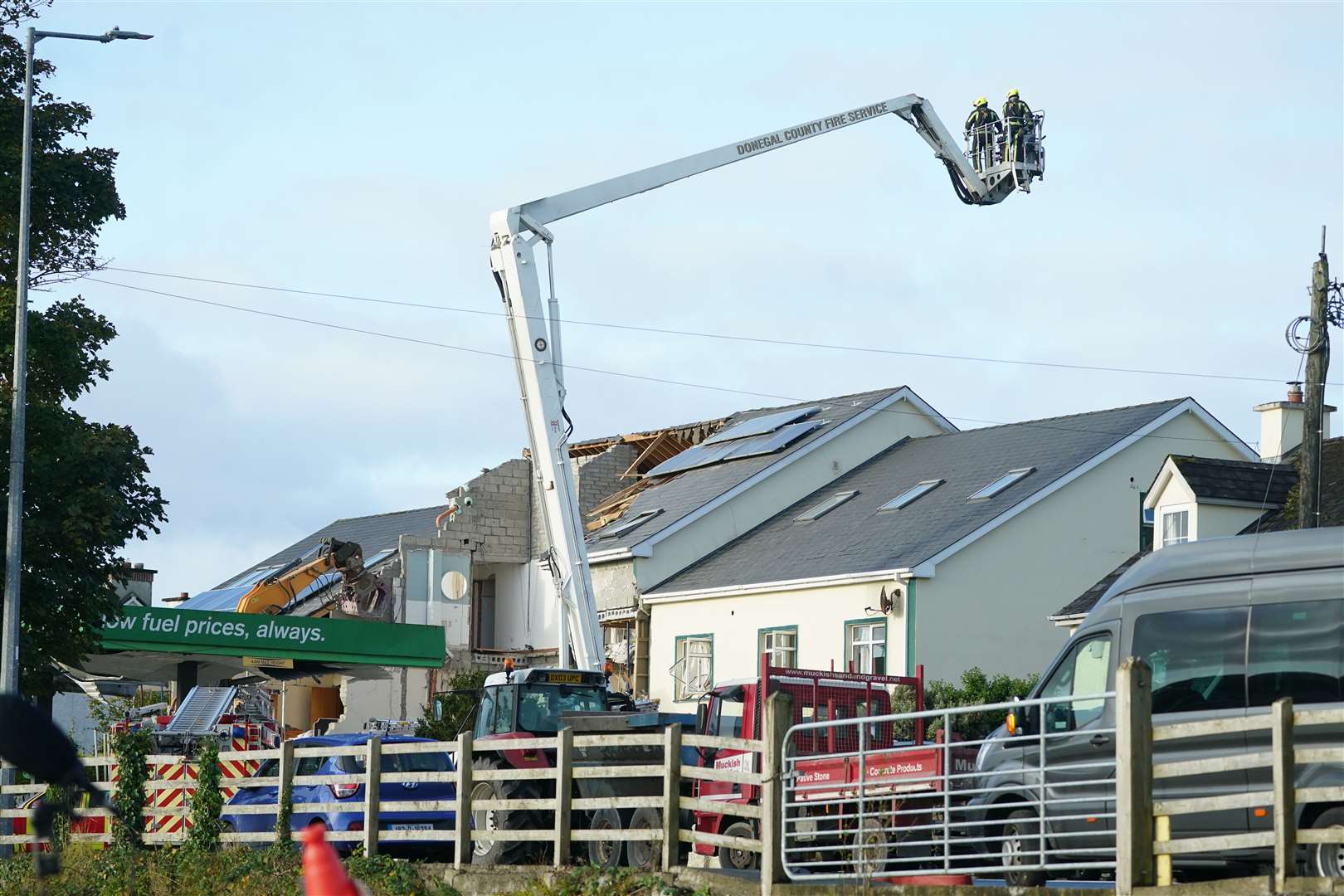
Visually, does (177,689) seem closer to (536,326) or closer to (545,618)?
(545,618)

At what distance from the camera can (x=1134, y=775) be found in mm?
11711

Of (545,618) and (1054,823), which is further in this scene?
(545,618)

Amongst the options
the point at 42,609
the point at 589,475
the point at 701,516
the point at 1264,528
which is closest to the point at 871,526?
the point at 701,516

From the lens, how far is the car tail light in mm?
20547

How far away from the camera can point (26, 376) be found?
2492cm

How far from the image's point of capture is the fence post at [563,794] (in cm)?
1641

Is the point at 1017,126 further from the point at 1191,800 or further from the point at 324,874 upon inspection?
the point at 324,874

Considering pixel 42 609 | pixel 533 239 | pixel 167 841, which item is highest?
pixel 533 239

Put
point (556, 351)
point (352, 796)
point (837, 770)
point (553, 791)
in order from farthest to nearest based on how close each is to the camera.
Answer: point (556, 351)
point (352, 796)
point (553, 791)
point (837, 770)

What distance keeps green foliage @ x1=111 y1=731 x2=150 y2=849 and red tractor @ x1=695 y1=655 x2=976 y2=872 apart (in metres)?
7.00

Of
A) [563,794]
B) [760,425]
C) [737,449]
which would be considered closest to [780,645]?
[737,449]

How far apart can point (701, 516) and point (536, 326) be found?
14.7 m

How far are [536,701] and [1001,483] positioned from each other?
1684 cm

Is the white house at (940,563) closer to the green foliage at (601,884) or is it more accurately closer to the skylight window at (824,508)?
the skylight window at (824,508)
